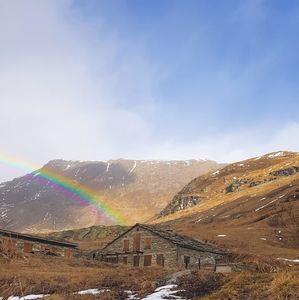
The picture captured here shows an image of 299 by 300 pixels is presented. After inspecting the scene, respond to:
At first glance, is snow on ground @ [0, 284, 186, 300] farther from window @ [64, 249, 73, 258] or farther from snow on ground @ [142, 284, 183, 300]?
window @ [64, 249, 73, 258]

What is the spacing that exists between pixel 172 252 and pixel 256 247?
20.0 m

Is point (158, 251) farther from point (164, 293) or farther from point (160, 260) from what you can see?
point (164, 293)

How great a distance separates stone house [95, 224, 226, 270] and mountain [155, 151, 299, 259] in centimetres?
1097

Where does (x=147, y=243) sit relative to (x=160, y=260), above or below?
above

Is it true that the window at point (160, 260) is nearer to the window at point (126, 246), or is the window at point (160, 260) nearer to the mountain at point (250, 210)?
the window at point (126, 246)

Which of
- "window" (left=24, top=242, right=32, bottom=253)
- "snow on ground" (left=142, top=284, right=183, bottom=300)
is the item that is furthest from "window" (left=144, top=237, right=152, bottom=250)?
"snow on ground" (left=142, top=284, right=183, bottom=300)

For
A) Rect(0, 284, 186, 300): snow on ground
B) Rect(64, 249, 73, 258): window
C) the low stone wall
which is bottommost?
Rect(64, 249, 73, 258): window

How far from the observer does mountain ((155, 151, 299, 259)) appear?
7225 cm

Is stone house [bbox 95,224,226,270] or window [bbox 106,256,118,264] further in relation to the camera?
window [bbox 106,256,118,264]

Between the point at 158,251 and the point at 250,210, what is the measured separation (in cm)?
5291

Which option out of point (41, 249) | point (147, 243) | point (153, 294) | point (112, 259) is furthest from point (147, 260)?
point (153, 294)

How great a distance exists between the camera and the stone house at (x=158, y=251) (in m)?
51.4

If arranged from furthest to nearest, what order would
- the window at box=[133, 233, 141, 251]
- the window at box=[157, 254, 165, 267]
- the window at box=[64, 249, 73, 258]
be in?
the window at box=[64, 249, 73, 258] < the window at box=[133, 233, 141, 251] < the window at box=[157, 254, 165, 267]

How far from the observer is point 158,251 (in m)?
52.9
